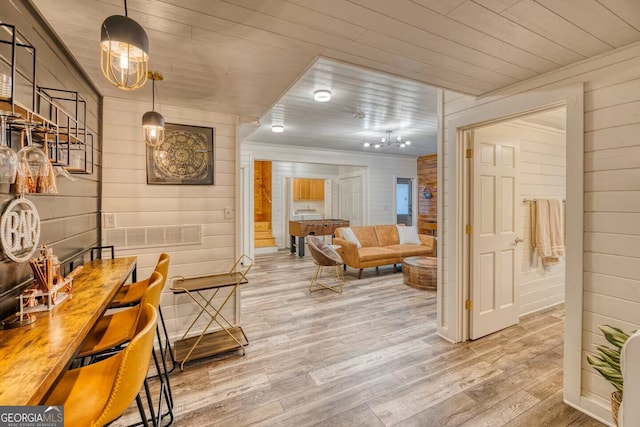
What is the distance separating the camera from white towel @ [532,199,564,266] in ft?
11.4

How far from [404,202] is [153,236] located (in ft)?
25.8

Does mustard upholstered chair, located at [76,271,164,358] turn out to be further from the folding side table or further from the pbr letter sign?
the folding side table

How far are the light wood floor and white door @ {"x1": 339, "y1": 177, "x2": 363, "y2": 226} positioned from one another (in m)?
4.42

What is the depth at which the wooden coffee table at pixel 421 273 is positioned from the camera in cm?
439

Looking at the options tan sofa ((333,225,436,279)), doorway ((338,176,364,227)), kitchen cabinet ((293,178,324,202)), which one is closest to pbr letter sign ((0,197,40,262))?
tan sofa ((333,225,436,279))

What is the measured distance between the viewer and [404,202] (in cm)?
923

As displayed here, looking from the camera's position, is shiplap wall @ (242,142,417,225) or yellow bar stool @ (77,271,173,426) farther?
shiplap wall @ (242,142,417,225)

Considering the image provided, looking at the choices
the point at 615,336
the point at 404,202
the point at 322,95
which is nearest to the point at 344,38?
the point at 322,95

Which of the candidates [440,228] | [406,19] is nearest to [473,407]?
[440,228]

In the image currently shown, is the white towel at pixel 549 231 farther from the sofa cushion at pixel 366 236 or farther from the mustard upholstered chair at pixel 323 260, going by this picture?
the sofa cushion at pixel 366 236

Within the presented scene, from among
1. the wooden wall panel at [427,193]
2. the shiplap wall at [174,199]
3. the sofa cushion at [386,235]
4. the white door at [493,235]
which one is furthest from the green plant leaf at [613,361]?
the wooden wall panel at [427,193]

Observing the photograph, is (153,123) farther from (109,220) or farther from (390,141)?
(390,141)

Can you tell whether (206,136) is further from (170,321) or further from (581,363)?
(581,363)

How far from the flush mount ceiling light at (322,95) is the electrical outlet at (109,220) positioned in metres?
2.35
